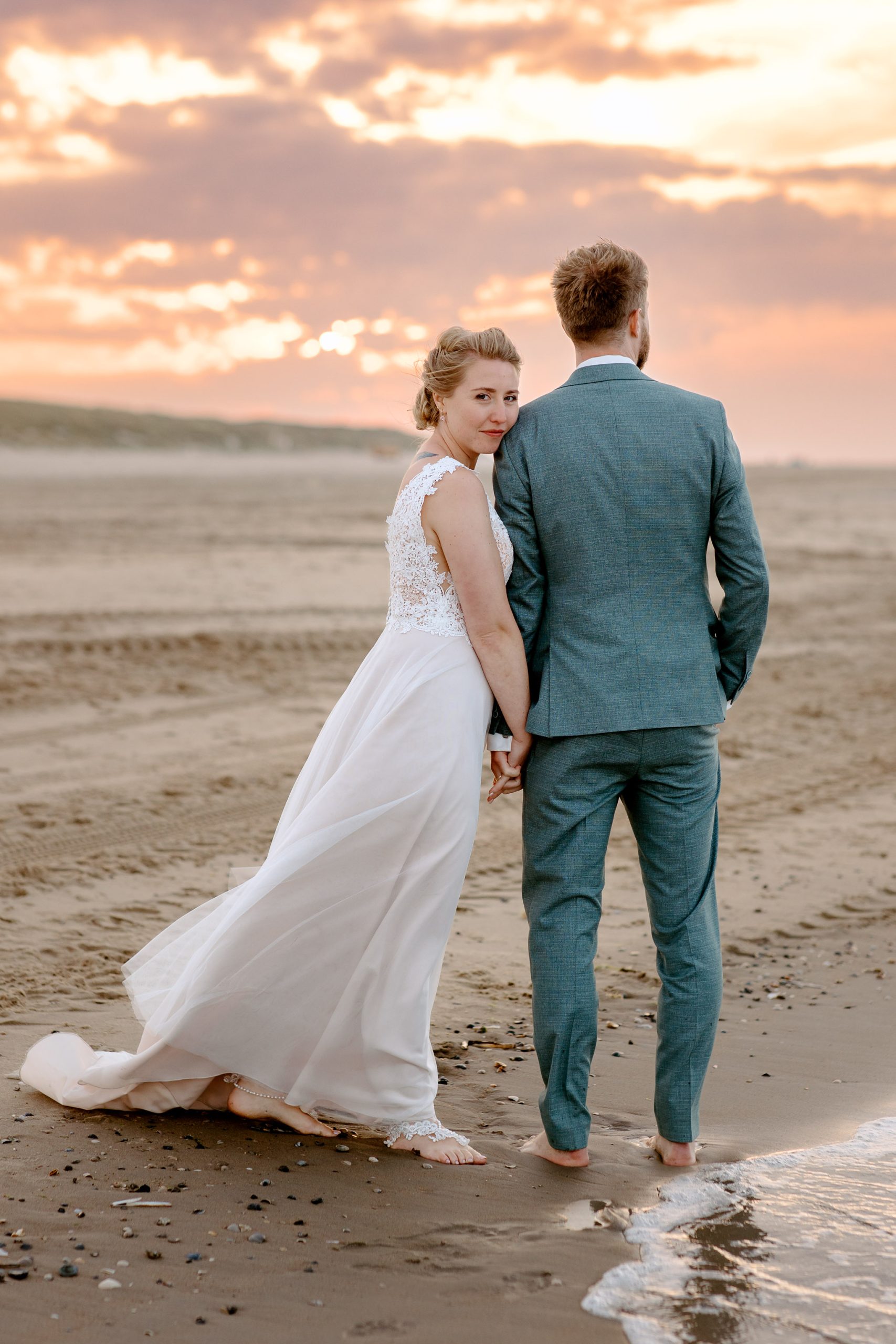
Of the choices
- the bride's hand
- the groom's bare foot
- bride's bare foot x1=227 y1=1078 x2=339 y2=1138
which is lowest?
the groom's bare foot

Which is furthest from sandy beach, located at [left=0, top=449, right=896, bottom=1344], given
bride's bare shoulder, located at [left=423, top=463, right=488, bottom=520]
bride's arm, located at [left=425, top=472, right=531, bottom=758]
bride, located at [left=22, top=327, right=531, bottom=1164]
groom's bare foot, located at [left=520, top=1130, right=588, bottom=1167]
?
bride's bare shoulder, located at [left=423, top=463, right=488, bottom=520]

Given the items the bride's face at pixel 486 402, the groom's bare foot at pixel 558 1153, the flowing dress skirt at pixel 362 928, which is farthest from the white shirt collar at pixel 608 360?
the groom's bare foot at pixel 558 1153

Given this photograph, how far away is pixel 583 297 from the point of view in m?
3.04

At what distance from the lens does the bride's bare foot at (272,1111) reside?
10.8 feet

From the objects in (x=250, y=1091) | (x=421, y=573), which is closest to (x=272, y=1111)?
(x=250, y=1091)

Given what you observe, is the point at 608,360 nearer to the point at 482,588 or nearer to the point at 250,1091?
the point at 482,588

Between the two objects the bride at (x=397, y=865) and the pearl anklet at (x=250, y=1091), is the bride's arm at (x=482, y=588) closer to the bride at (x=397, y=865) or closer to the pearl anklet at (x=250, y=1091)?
the bride at (x=397, y=865)

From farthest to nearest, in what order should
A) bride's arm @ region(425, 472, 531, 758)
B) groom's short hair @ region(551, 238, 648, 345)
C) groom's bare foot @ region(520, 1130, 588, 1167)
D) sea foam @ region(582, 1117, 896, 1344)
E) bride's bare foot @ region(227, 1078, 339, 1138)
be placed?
bride's bare foot @ region(227, 1078, 339, 1138) → groom's bare foot @ region(520, 1130, 588, 1167) → bride's arm @ region(425, 472, 531, 758) → groom's short hair @ region(551, 238, 648, 345) → sea foam @ region(582, 1117, 896, 1344)

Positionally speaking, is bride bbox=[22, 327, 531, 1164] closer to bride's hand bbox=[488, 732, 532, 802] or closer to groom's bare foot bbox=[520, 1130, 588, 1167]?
bride's hand bbox=[488, 732, 532, 802]

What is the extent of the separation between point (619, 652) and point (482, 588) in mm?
373

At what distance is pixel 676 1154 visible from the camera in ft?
10.7

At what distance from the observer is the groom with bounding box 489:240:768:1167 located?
119 inches

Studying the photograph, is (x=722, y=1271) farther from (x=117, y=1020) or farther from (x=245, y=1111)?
(x=117, y=1020)

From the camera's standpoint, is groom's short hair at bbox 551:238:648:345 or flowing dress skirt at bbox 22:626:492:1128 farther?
flowing dress skirt at bbox 22:626:492:1128
